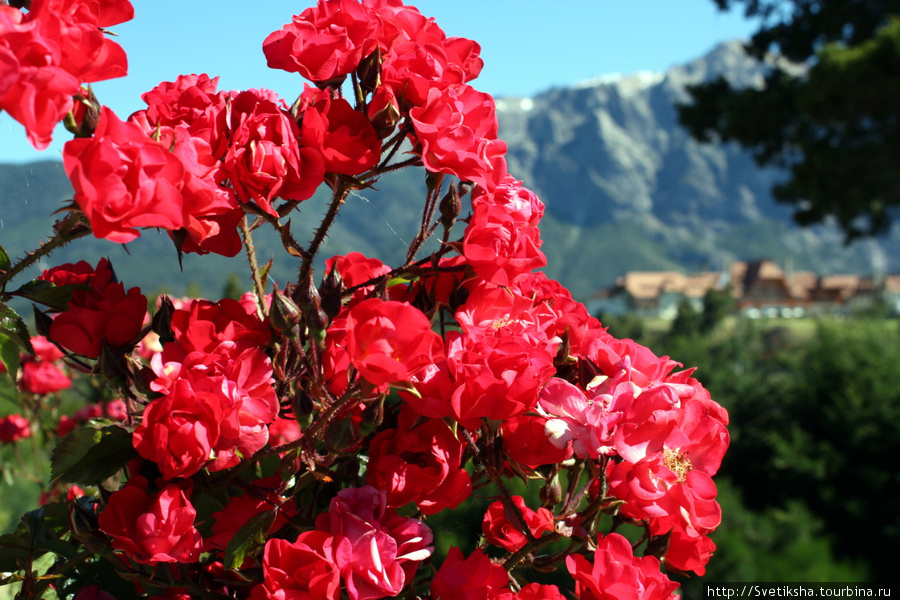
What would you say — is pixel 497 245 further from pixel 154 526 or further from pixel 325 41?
pixel 154 526

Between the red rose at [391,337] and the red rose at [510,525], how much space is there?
0.30 metres

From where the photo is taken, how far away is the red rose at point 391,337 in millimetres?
649

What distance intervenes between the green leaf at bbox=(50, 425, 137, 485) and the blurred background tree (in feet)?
36.2

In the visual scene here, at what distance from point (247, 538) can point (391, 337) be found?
26 centimetres

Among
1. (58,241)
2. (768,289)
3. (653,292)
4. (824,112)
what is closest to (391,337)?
(58,241)

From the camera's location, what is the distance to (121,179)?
1.90 ft

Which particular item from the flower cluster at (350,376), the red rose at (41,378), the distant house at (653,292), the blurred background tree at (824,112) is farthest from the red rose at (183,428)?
the distant house at (653,292)

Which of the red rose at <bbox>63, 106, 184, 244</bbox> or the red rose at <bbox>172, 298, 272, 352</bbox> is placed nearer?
the red rose at <bbox>63, 106, 184, 244</bbox>

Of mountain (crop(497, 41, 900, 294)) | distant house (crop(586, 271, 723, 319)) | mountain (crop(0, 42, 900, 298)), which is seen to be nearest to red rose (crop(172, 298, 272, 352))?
distant house (crop(586, 271, 723, 319))

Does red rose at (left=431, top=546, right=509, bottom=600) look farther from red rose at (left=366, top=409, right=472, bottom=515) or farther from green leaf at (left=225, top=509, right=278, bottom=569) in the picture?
green leaf at (left=225, top=509, right=278, bottom=569)

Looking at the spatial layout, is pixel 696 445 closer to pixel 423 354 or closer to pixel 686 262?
pixel 423 354

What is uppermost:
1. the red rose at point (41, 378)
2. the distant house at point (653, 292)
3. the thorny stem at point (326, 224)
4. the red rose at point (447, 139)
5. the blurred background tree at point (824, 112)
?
the distant house at point (653, 292)

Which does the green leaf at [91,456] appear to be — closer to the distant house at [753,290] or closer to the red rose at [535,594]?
the red rose at [535,594]

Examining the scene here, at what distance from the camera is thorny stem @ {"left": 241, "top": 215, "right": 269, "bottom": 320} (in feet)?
2.66
